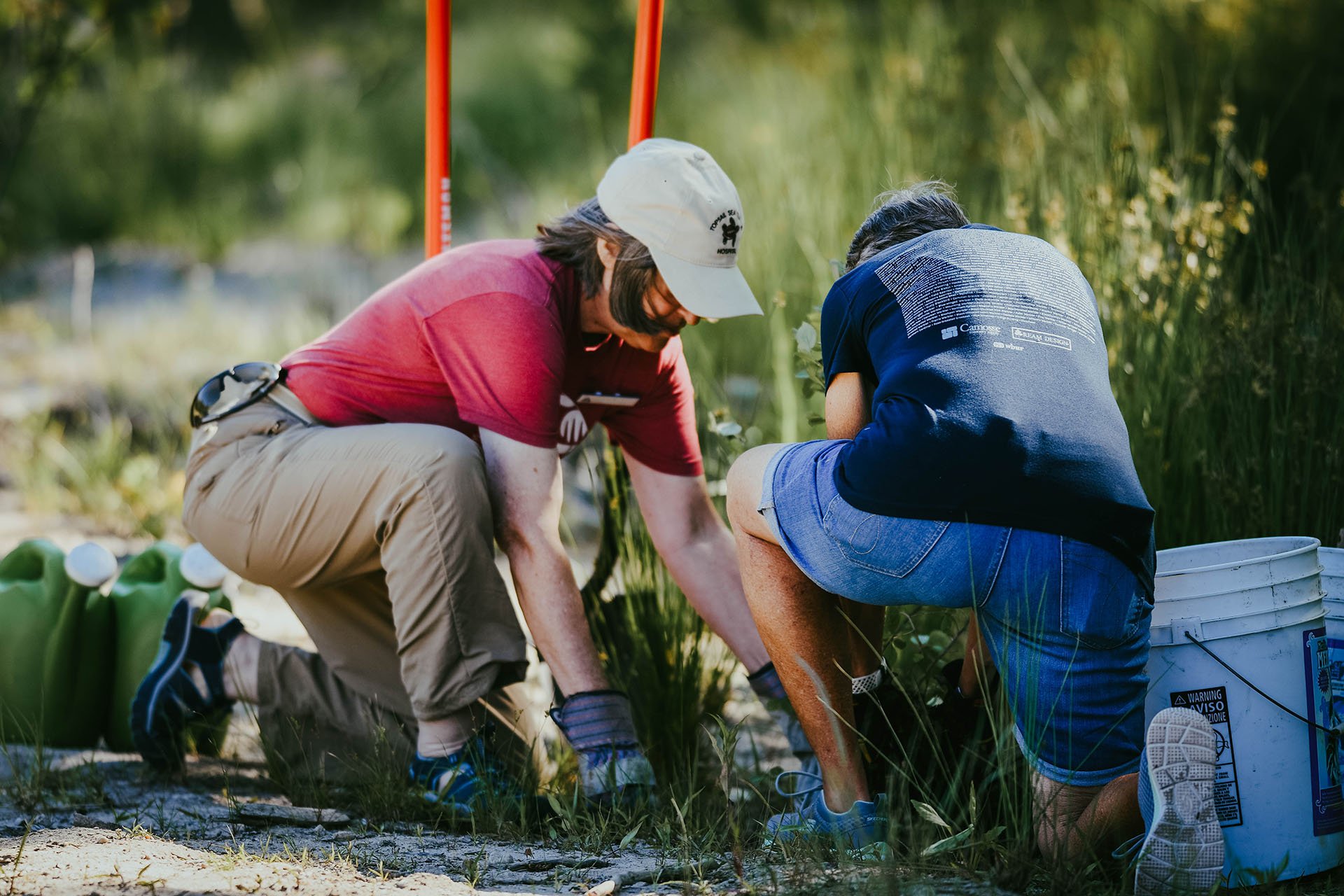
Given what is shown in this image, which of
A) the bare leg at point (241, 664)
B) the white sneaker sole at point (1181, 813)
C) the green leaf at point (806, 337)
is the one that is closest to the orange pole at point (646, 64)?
the green leaf at point (806, 337)

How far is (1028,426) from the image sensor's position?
1908mm

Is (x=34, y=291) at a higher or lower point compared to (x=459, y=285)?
higher

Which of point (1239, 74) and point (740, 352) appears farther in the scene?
point (1239, 74)

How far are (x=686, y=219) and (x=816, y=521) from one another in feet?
2.30

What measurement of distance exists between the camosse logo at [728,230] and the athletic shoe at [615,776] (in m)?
1.00

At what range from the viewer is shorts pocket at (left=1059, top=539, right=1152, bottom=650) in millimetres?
1925

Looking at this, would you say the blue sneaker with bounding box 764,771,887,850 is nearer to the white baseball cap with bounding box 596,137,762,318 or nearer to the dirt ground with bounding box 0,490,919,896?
the dirt ground with bounding box 0,490,919,896

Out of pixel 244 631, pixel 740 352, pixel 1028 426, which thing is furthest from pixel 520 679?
pixel 740 352

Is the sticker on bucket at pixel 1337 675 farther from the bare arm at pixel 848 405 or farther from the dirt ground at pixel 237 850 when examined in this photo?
the bare arm at pixel 848 405

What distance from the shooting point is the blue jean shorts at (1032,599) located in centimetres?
193

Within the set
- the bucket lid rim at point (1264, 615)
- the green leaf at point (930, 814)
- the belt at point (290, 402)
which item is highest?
the belt at point (290, 402)

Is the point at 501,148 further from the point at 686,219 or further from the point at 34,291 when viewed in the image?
the point at 686,219

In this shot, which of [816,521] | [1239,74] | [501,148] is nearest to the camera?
[816,521]

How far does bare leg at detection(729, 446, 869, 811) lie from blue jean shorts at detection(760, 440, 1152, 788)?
0.31ft
